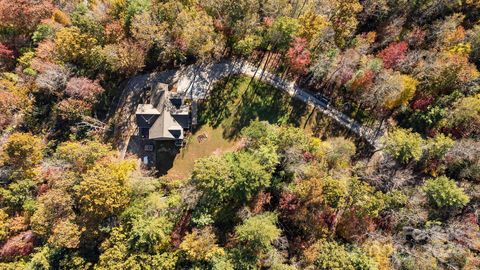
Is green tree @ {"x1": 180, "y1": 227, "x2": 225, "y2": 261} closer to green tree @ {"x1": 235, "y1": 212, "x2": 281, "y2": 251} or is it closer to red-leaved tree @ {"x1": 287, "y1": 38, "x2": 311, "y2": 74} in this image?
green tree @ {"x1": 235, "y1": 212, "x2": 281, "y2": 251}

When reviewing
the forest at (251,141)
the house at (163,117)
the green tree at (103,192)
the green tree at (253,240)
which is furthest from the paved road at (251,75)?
the green tree at (253,240)

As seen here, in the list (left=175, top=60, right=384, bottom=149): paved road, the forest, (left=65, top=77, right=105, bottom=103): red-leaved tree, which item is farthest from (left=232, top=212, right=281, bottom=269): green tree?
(left=65, top=77, right=105, bottom=103): red-leaved tree

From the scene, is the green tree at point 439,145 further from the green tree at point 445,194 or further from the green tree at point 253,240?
the green tree at point 253,240

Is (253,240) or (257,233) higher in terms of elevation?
(257,233)

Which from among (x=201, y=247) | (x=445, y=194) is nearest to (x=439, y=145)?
(x=445, y=194)

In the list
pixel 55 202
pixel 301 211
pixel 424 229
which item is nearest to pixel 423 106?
pixel 424 229

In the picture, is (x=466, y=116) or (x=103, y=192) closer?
(x=103, y=192)

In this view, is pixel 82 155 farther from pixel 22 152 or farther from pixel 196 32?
pixel 196 32
